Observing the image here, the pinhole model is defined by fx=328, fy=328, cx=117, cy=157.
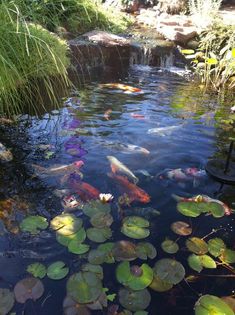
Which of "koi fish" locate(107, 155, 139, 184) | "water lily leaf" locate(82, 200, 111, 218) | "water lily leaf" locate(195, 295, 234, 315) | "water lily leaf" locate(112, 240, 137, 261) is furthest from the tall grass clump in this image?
"water lily leaf" locate(195, 295, 234, 315)

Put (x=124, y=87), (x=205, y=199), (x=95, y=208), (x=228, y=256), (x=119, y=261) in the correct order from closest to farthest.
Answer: (x=119, y=261), (x=228, y=256), (x=95, y=208), (x=205, y=199), (x=124, y=87)

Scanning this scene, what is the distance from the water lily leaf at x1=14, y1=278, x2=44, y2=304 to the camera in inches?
68.1

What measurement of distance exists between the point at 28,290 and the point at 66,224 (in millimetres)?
564

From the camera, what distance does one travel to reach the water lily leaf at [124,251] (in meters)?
2.02

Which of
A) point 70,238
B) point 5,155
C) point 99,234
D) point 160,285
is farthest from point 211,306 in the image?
point 5,155

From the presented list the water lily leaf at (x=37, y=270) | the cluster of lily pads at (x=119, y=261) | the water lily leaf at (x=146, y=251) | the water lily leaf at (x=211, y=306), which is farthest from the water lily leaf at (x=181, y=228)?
the water lily leaf at (x=37, y=270)

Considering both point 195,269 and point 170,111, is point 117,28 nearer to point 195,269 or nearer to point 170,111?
point 170,111

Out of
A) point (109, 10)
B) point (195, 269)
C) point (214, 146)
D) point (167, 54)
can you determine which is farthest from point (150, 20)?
point (195, 269)

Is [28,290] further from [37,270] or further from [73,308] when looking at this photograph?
[73,308]

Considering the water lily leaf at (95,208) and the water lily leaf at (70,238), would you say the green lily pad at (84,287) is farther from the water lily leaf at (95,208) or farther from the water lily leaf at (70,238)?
the water lily leaf at (95,208)

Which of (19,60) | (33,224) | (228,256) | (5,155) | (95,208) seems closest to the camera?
(228,256)

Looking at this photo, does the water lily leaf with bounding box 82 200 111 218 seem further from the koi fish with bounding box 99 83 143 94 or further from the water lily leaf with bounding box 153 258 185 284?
the koi fish with bounding box 99 83 143 94

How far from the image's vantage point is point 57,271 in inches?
74.5

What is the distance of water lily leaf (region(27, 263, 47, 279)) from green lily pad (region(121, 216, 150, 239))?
1.92 ft
